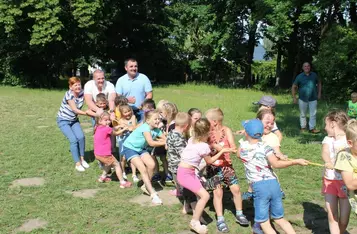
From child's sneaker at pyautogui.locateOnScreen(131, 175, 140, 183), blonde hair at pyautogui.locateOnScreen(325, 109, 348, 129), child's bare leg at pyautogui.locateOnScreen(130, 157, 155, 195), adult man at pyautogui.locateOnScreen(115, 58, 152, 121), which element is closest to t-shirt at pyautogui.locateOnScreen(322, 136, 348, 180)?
blonde hair at pyautogui.locateOnScreen(325, 109, 348, 129)

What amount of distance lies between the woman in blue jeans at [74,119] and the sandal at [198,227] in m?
3.11

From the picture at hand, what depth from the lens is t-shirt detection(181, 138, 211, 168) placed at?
4.60 metres

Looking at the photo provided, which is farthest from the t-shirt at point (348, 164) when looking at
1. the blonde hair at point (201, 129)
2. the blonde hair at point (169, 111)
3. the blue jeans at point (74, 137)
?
the blue jeans at point (74, 137)

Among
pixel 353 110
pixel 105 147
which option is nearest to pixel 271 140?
pixel 105 147

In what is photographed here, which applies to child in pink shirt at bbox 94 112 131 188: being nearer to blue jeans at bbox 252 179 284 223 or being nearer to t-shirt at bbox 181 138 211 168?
t-shirt at bbox 181 138 211 168

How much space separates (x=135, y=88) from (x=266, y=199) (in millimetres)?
3858

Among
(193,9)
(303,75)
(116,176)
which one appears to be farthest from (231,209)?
(193,9)

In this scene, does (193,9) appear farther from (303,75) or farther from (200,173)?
(200,173)

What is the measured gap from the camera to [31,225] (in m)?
4.89

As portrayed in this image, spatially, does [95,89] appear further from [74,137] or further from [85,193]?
[85,193]

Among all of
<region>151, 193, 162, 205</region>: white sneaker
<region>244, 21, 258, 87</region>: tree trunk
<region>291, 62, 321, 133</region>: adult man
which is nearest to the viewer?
<region>151, 193, 162, 205</region>: white sneaker

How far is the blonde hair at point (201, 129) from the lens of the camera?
4.51 m

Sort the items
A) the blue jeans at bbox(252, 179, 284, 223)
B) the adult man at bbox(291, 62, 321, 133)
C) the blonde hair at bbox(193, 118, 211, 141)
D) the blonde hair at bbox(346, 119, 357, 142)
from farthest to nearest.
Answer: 1. the adult man at bbox(291, 62, 321, 133)
2. the blonde hair at bbox(193, 118, 211, 141)
3. the blue jeans at bbox(252, 179, 284, 223)
4. the blonde hair at bbox(346, 119, 357, 142)

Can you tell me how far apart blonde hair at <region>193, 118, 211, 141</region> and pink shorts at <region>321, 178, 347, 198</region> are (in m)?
1.31
